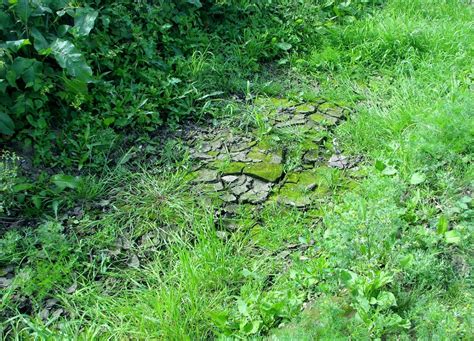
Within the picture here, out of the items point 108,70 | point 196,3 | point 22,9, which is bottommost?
point 108,70

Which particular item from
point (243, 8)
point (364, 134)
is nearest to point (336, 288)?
point (364, 134)

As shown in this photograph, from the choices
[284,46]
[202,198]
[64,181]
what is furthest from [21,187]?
[284,46]

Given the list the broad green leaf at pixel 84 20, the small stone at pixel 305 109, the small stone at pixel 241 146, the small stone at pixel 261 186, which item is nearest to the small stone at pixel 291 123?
the small stone at pixel 305 109

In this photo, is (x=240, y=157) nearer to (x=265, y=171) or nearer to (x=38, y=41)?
(x=265, y=171)

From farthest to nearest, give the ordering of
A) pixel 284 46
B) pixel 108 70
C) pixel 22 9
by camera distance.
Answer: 1. pixel 284 46
2. pixel 108 70
3. pixel 22 9

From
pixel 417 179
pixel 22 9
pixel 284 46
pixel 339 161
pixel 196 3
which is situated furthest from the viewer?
pixel 284 46

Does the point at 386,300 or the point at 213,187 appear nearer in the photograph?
the point at 386,300

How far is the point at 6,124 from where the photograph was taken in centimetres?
355

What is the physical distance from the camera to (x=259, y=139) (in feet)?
13.4

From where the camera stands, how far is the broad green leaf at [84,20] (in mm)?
3942

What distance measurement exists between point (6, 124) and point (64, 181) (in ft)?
1.67

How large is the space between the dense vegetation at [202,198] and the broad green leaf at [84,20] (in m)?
0.02

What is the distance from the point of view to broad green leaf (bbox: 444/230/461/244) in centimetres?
293

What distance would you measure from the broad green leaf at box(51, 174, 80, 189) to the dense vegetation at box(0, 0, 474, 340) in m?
0.01
